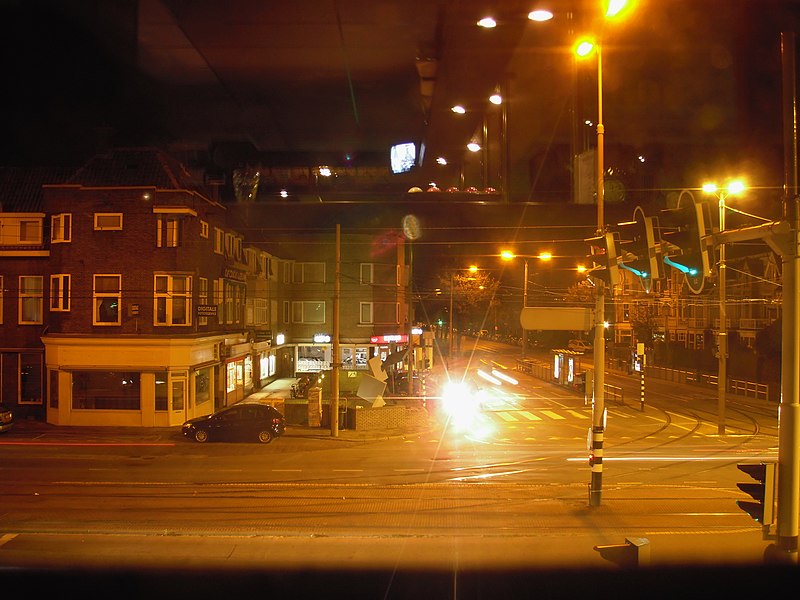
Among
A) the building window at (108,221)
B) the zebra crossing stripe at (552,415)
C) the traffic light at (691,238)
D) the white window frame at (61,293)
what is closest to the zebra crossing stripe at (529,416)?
the zebra crossing stripe at (552,415)

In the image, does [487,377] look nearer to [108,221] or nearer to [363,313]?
[363,313]

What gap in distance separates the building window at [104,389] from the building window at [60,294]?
2625 millimetres

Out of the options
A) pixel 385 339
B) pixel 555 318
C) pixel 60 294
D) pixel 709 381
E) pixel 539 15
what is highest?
pixel 539 15

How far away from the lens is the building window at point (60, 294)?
2212cm

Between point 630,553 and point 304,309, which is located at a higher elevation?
point 304,309

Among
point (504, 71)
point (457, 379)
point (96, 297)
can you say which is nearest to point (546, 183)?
point (504, 71)

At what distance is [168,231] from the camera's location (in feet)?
71.7

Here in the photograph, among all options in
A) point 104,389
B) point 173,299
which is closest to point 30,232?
point 173,299

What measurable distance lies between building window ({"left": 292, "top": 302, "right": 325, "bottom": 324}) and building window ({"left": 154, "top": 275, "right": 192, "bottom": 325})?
46.3ft

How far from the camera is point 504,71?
10.1 metres

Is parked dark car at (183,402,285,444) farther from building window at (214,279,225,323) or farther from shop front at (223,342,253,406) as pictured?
building window at (214,279,225,323)

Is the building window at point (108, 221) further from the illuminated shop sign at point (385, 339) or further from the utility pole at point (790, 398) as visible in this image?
the utility pole at point (790, 398)

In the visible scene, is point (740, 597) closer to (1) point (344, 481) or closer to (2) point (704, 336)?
(1) point (344, 481)

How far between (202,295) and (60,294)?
5131 mm
